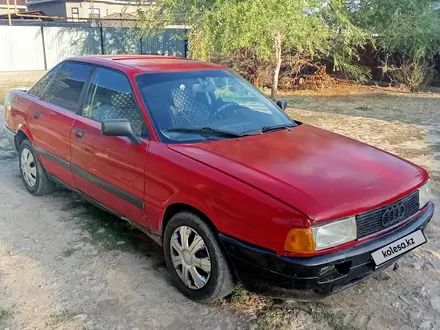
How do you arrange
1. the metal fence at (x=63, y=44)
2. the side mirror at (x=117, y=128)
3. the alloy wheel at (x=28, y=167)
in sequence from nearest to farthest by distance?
1. the side mirror at (x=117, y=128)
2. the alloy wheel at (x=28, y=167)
3. the metal fence at (x=63, y=44)

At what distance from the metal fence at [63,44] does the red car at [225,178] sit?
15461mm

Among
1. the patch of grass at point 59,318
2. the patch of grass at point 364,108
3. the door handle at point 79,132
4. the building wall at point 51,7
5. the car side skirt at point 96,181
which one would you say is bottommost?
the patch of grass at point 364,108

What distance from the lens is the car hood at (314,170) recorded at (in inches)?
100

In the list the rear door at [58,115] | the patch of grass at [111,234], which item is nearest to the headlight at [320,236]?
the patch of grass at [111,234]

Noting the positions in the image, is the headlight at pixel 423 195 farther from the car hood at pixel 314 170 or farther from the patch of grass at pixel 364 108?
the patch of grass at pixel 364 108

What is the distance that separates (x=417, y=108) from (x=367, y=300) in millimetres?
10119

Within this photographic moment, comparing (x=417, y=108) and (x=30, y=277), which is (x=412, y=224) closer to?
(x=30, y=277)

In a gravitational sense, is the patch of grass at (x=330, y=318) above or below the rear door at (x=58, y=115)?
below

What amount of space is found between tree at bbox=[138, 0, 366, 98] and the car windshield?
19.3ft

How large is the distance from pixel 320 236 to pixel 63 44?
21.0 metres

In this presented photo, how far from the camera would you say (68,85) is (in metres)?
4.43

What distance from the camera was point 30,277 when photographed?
11.0 feet

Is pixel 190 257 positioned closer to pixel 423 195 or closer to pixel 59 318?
pixel 59 318

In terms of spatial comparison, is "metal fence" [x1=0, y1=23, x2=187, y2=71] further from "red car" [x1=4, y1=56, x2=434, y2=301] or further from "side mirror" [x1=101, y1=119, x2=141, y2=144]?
"side mirror" [x1=101, y1=119, x2=141, y2=144]
